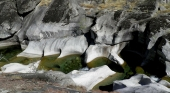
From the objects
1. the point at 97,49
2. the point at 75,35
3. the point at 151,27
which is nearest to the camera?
the point at 151,27

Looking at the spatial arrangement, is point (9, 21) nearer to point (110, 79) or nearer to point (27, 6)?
point (27, 6)

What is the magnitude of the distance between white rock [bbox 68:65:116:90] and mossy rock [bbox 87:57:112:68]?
140 inches

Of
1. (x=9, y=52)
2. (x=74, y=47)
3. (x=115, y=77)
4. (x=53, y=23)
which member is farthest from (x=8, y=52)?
(x=115, y=77)

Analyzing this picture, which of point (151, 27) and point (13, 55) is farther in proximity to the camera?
point (13, 55)

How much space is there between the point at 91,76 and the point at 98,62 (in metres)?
6.72

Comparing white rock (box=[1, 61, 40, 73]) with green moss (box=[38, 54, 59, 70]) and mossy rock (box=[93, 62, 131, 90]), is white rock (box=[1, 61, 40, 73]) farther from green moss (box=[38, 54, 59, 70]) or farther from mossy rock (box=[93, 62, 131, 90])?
mossy rock (box=[93, 62, 131, 90])

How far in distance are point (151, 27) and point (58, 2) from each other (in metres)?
22.2

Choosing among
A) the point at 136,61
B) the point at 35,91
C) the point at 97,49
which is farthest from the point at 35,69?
the point at 35,91

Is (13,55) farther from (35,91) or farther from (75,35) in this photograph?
(35,91)

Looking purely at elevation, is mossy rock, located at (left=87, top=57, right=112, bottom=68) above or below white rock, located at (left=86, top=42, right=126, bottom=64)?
below

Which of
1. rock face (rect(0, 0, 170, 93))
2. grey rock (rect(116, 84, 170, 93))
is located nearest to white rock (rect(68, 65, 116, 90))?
rock face (rect(0, 0, 170, 93))

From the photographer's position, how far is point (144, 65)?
3688cm

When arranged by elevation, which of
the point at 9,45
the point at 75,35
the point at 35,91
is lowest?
the point at 9,45

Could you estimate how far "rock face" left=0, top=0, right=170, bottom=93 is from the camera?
35.4 metres
